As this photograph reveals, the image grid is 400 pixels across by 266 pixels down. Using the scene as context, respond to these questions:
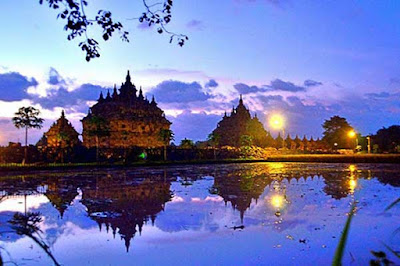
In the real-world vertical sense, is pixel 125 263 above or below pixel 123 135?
below

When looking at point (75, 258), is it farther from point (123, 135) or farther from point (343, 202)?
point (123, 135)

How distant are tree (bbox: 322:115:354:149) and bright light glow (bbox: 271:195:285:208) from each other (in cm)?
6991

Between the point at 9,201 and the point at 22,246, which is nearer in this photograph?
the point at 22,246

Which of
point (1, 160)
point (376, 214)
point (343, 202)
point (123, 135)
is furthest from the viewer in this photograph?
point (123, 135)

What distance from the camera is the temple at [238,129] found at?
78.1 m

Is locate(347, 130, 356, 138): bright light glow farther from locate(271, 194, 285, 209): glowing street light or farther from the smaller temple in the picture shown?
locate(271, 194, 285, 209): glowing street light

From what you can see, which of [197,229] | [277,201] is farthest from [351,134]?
[197,229]

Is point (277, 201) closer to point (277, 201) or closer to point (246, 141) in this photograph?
point (277, 201)

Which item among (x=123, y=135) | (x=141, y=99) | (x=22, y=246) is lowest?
(x=22, y=246)

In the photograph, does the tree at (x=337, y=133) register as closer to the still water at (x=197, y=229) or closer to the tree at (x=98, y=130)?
the tree at (x=98, y=130)

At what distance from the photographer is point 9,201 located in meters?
13.7

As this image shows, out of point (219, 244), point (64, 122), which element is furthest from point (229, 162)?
point (219, 244)

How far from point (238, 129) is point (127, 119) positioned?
2648 centimetres

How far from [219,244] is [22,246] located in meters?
3.85
